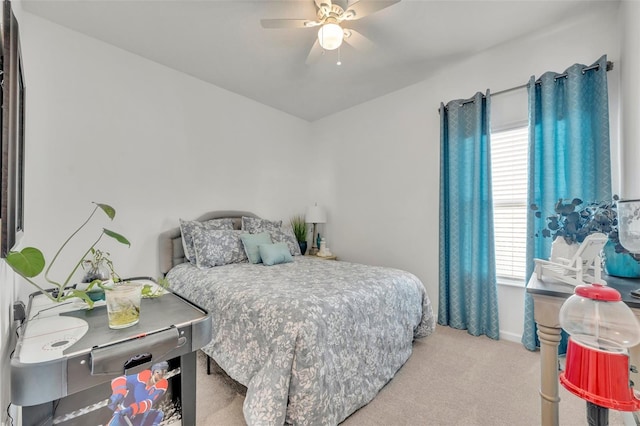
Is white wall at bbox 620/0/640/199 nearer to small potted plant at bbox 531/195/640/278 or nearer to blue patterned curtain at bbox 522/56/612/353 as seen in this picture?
blue patterned curtain at bbox 522/56/612/353

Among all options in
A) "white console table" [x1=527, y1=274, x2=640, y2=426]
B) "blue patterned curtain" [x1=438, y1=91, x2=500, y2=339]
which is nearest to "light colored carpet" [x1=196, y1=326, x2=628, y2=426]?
"blue patterned curtain" [x1=438, y1=91, x2=500, y2=339]

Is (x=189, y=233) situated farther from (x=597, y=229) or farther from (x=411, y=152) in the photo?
(x=597, y=229)

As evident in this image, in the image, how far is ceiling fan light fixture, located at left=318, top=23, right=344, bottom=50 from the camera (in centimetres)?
204

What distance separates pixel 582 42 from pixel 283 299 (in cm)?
318

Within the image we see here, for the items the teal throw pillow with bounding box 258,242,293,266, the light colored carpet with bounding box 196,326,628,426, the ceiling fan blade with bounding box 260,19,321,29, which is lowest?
the light colored carpet with bounding box 196,326,628,426

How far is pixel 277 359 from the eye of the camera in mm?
1554

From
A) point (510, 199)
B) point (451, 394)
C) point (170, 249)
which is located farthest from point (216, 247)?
point (510, 199)

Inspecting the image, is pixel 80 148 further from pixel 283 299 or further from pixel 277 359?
pixel 277 359

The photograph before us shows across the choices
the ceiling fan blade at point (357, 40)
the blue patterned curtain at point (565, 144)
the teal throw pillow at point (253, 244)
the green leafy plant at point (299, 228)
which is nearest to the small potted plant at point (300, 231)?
the green leafy plant at point (299, 228)

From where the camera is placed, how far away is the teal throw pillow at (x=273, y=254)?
9.68 feet

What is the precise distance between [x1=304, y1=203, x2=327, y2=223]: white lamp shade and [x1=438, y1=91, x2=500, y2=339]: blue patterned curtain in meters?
1.71

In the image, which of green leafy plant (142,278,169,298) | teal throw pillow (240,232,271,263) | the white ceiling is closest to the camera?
green leafy plant (142,278,169,298)

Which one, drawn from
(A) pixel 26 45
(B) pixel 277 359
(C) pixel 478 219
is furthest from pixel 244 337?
(A) pixel 26 45

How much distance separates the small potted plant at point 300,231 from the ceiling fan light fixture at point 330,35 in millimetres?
2632
